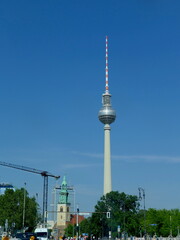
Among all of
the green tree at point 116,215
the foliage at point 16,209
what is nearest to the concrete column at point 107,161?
the foliage at point 16,209

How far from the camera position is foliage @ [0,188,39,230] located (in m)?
93.5

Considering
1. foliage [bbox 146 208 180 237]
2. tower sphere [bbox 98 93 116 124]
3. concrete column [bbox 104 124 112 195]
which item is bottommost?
foliage [bbox 146 208 180 237]

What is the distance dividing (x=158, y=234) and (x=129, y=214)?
17148mm

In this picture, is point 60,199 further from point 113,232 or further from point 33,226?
point 113,232

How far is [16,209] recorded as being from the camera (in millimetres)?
95062

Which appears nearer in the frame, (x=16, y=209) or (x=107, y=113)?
(x=16, y=209)

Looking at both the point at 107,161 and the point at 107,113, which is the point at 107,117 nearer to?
the point at 107,113

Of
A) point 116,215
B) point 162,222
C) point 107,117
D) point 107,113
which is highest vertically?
point 107,113

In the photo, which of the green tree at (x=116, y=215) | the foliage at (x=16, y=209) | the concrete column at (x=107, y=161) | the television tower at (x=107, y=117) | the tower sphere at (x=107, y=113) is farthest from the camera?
the tower sphere at (x=107, y=113)

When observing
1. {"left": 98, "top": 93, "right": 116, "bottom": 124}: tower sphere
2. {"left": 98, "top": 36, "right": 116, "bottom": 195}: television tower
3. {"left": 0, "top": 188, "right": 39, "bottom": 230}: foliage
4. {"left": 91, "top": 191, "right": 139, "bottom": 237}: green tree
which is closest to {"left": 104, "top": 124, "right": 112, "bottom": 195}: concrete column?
{"left": 98, "top": 36, "right": 116, "bottom": 195}: television tower

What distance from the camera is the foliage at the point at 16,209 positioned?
9350 cm

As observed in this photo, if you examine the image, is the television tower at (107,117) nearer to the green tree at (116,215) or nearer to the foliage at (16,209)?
the foliage at (16,209)

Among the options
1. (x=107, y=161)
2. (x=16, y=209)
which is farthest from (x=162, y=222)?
(x=107, y=161)

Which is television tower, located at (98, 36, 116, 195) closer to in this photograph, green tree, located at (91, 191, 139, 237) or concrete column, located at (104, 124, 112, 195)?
concrete column, located at (104, 124, 112, 195)
